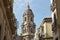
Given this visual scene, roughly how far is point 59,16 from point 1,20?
643 cm

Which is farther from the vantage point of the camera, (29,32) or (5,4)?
(29,32)

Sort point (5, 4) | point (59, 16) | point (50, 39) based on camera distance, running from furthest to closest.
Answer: point (50, 39)
point (5, 4)
point (59, 16)

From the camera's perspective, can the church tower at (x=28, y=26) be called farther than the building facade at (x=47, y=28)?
Yes

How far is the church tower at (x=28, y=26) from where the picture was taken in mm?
67938

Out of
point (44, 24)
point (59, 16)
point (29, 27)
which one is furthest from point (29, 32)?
point (59, 16)

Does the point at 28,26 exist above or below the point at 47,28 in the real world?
below

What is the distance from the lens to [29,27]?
69062 millimetres

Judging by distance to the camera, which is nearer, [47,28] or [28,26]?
[47,28]

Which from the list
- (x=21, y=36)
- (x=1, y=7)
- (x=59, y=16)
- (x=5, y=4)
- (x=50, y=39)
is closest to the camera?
(x=59, y=16)

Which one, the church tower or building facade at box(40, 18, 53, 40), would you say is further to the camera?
the church tower

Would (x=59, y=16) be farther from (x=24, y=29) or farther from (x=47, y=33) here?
(x=24, y=29)

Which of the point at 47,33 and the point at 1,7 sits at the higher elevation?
the point at 1,7

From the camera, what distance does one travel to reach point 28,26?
68.7 metres

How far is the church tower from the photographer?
67938 millimetres
